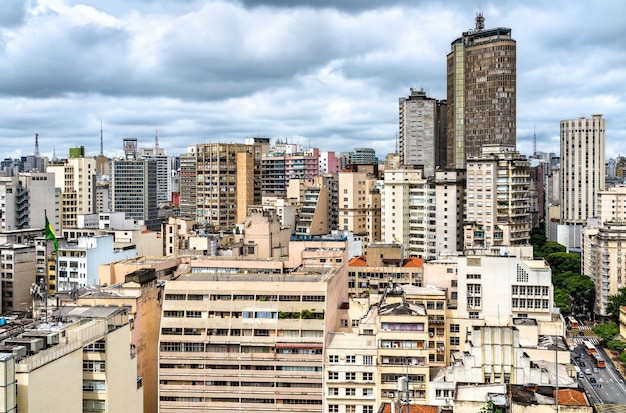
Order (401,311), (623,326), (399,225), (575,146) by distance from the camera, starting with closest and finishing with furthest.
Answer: (401,311) < (623,326) < (399,225) < (575,146)

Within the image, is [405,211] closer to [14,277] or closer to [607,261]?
[607,261]

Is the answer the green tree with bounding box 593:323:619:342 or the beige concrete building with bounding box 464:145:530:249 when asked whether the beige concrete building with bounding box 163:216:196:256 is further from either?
the green tree with bounding box 593:323:619:342

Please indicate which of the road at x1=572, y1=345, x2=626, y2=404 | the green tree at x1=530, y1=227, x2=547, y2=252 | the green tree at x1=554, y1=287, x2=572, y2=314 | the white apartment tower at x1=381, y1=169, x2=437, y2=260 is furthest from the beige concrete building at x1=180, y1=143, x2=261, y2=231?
the road at x1=572, y1=345, x2=626, y2=404

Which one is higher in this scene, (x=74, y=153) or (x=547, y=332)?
(x=74, y=153)

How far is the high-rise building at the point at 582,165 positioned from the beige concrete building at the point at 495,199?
59.8m

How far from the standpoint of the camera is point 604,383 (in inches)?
3344

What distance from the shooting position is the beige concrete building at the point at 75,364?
34.0 m

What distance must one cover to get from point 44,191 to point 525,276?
9411cm

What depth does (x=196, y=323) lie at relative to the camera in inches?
2564

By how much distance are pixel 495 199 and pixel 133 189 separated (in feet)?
318

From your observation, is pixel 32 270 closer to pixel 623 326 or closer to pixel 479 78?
pixel 623 326

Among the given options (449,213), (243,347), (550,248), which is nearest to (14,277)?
(243,347)

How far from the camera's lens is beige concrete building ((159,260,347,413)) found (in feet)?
208

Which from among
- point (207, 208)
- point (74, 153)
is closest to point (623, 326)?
point (207, 208)
